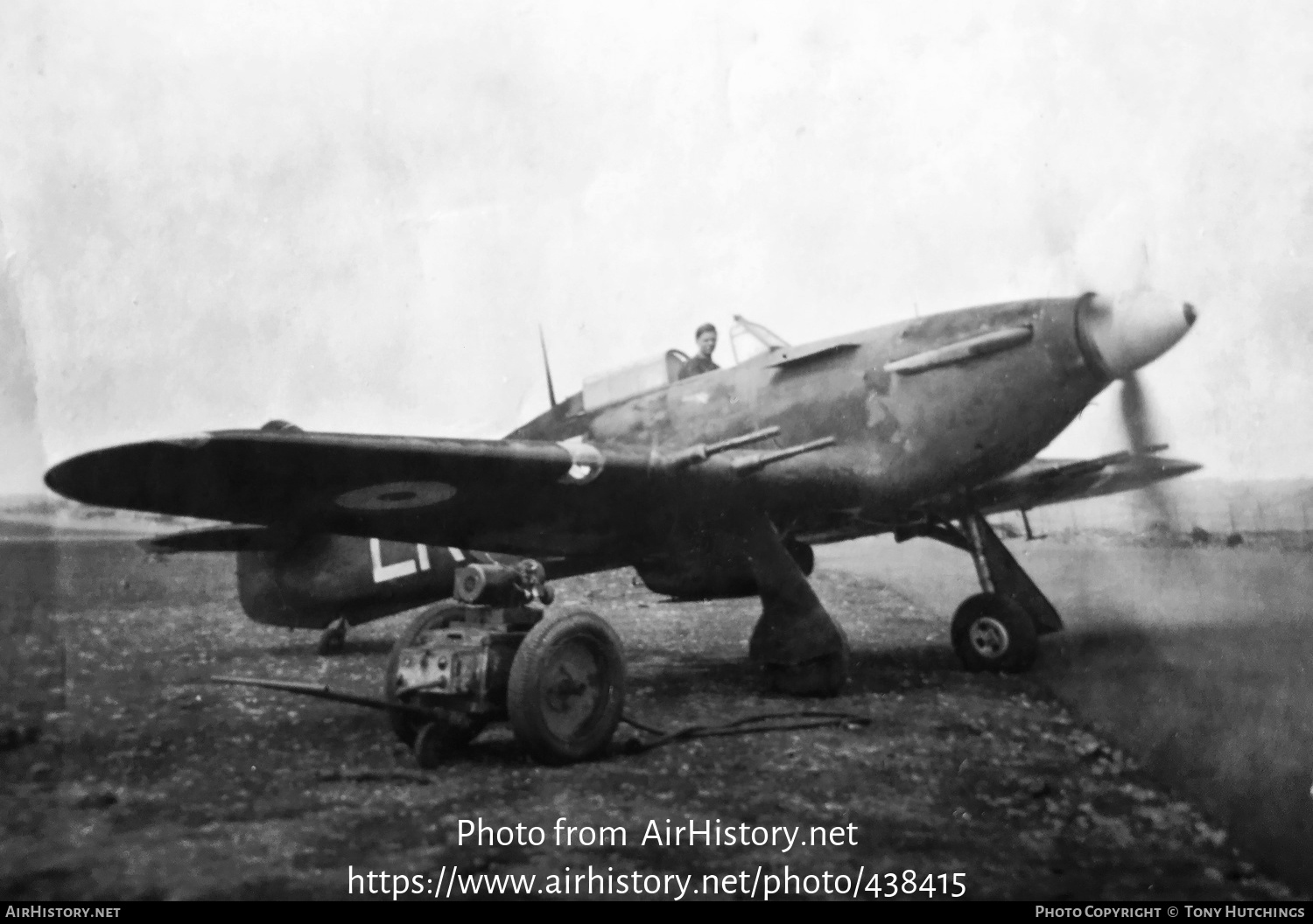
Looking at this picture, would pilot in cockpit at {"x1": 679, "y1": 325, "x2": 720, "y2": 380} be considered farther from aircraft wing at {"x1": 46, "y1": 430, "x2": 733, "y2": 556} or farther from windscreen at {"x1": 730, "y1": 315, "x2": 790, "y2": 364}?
aircraft wing at {"x1": 46, "y1": 430, "x2": 733, "y2": 556}

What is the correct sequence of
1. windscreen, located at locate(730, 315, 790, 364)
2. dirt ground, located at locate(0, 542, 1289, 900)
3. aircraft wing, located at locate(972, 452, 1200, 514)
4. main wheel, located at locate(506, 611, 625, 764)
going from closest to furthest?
dirt ground, located at locate(0, 542, 1289, 900) < main wheel, located at locate(506, 611, 625, 764) < aircraft wing, located at locate(972, 452, 1200, 514) < windscreen, located at locate(730, 315, 790, 364)

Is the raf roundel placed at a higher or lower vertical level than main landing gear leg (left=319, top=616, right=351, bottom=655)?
higher

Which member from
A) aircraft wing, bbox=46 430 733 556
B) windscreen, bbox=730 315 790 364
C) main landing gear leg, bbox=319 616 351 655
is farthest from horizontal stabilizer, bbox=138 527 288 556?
windscreen, bbox=730 315 790 364

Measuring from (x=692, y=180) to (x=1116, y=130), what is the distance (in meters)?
2.00

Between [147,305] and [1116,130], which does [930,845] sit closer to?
[1116,130]

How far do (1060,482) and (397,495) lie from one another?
4018mm

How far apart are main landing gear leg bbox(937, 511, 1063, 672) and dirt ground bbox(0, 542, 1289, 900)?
173 mm

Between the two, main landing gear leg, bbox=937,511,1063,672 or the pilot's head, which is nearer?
main landing gear leg, bbox=937,511,1063,672

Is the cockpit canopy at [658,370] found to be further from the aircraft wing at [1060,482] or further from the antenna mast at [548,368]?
the aircraft wing at [1060,482]

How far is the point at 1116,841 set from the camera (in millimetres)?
2215

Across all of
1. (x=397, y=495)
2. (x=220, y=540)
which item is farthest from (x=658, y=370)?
(x=220, y=540)

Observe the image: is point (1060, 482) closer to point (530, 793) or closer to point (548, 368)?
point (548, 368)

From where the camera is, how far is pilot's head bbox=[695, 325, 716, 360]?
5301 mm

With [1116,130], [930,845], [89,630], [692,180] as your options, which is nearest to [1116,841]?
[930,845]
